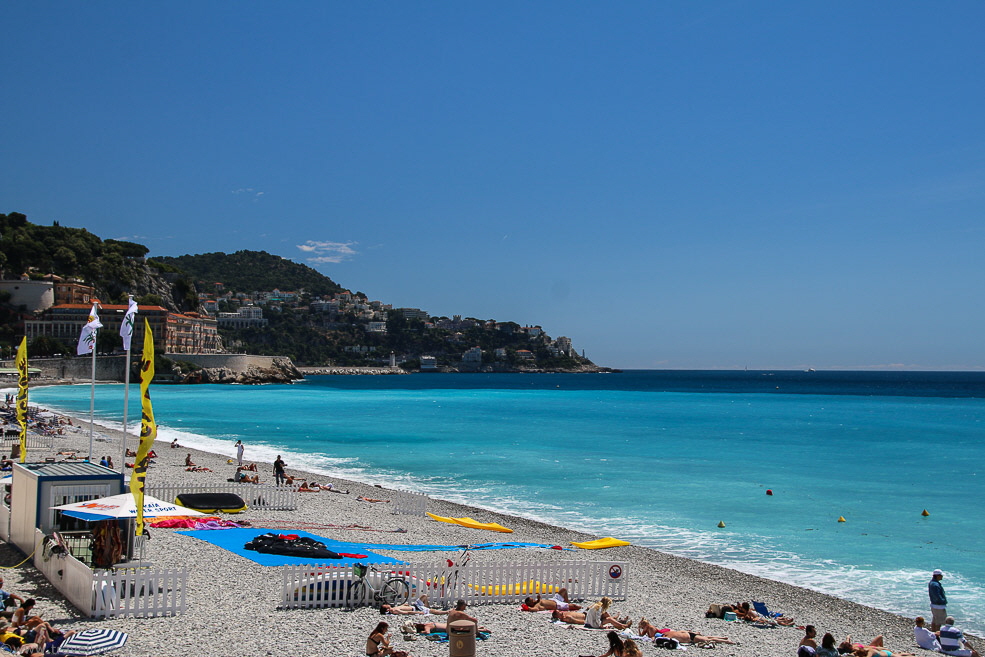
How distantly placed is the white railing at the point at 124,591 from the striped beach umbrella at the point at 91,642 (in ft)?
3.01

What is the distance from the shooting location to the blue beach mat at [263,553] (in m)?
12.7

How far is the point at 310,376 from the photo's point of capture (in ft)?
632

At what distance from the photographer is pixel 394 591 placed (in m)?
10.4

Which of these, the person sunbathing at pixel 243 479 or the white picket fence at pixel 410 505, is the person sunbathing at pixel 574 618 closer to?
the white picket fence at pixel 410 505

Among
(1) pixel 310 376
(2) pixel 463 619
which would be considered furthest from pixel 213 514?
(1) pixel 310 376

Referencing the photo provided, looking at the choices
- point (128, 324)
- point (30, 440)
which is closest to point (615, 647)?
point (128, 324)

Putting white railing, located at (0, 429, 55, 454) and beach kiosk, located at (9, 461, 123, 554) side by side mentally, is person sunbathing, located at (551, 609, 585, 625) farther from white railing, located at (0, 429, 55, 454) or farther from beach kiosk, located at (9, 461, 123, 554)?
white railing, located at (0, 429, 55, 454)

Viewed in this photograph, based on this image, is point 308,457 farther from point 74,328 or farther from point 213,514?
point 74,328

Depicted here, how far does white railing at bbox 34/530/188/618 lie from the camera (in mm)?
9062

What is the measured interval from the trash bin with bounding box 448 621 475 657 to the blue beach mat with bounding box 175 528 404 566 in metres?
4.34

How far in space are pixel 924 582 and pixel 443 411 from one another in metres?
57.5

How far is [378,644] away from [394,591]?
6.97 ft

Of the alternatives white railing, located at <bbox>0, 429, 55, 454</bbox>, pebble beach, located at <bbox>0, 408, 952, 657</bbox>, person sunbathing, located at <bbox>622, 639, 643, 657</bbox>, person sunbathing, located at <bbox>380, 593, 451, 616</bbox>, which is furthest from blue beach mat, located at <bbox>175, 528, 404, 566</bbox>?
white railing, located at <bbox>0, 429, 55, 454</bbox>

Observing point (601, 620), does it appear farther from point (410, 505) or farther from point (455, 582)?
point (410, 505)
